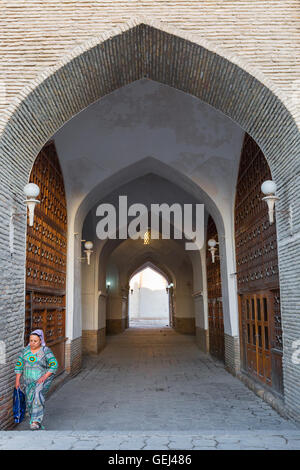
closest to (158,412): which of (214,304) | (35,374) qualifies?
(35,374)

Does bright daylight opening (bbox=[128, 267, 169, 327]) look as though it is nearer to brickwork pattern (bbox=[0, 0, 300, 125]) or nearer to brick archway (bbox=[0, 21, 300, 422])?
brick archway (bbox=[0, 21, 300, 422])

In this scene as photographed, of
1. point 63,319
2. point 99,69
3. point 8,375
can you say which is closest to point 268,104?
point 99,69

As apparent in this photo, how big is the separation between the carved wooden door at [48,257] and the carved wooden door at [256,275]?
10.6ft

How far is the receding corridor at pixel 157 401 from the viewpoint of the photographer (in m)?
4.79

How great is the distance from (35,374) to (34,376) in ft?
0.07

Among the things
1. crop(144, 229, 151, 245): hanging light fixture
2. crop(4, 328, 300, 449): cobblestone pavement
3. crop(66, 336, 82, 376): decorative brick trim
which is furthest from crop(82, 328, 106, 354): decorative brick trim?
crop(144, 229, 151, 245): hanging light fixture

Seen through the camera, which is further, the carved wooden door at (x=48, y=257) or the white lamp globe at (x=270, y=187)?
the carved wooden door at (x=48, y=257)

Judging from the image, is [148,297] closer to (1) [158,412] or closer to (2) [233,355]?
(2) [233,355]

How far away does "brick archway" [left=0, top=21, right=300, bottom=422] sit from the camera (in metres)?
4.44

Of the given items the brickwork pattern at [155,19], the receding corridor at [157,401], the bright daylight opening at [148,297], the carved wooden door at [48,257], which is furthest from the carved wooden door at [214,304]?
the bright daylight opening at [148,297]

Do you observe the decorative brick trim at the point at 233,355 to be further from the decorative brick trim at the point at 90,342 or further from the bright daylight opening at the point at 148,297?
the bright daylight opening at the point at 148,297

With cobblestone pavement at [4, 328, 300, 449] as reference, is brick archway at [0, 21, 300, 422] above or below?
above

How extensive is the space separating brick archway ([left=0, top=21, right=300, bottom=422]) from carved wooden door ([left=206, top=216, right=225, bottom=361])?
4.71 metres
